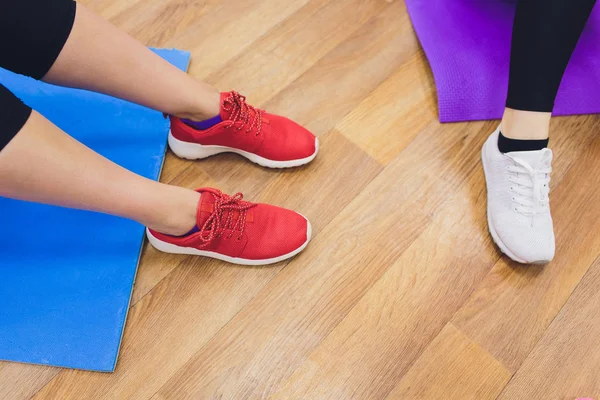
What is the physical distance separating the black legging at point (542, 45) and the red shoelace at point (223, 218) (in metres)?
0.52

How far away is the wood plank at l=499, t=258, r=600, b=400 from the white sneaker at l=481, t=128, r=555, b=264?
4.3 inches

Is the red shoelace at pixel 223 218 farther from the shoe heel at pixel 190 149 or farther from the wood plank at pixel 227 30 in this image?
the wood plank at pixel 227 30

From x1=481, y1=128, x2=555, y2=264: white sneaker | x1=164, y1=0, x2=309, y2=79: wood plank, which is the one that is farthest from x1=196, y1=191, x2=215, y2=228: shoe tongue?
x1=481, y1=128, x2=555, y2=264: white sneaker

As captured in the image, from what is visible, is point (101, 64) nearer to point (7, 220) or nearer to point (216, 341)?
point (7, 220)

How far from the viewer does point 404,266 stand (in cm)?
85

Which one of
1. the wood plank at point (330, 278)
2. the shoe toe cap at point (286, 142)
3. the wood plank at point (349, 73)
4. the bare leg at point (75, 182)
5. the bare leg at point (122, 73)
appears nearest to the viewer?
the bare leg at point (75, 182)

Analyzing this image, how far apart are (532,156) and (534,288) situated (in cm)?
24

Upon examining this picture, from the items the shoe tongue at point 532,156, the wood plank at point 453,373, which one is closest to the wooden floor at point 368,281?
the wood plank at point 453,373

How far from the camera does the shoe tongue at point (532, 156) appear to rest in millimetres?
816

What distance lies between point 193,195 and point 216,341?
0.85ft

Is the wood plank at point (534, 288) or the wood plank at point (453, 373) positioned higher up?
the wood plank at point (534, 288)

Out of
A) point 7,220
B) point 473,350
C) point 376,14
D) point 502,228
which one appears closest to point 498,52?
point 376,14

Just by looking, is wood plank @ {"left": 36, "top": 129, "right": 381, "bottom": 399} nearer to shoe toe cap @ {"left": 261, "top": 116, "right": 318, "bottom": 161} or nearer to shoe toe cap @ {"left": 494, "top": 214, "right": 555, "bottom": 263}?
shoe toe cap @ {"left": 261, "top": 116, "right": 318, "bottom": 161}

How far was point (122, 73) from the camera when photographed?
0.72 meters
